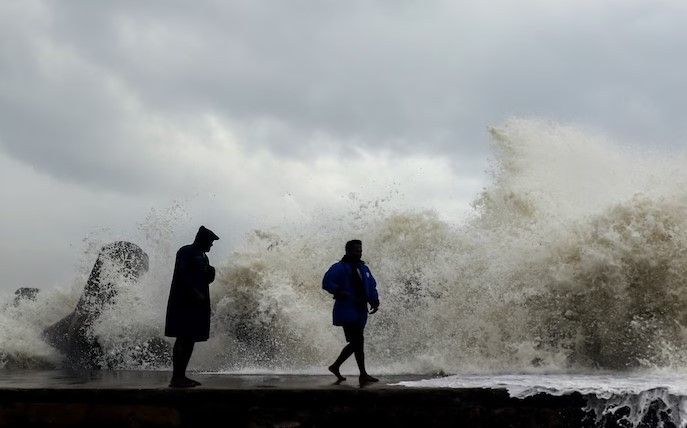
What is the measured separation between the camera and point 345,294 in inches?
219

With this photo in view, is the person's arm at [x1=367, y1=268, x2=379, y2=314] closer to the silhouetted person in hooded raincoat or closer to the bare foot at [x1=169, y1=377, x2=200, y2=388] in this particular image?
the silhouetted person in hooded raincoat

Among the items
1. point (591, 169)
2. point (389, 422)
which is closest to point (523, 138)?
point (591, 169)

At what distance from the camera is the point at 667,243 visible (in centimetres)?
848

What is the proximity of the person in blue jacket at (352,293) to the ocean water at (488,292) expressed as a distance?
5.93ft

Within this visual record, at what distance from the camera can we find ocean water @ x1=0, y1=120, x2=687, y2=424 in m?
8.42

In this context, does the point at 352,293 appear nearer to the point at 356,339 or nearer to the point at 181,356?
the point at 356,339

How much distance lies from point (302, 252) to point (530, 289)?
5.13 meters

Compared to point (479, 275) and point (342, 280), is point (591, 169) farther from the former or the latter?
point (342, 280)

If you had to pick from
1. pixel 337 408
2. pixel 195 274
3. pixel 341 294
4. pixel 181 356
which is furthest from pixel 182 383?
pixel 341 294

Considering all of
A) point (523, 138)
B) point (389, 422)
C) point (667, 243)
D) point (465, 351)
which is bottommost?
point (389, 422)

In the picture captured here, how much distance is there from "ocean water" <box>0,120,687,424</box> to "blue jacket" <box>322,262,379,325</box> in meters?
1.83

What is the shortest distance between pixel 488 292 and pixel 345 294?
4383 mm

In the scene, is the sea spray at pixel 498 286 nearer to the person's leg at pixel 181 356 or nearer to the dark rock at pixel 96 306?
the dark rock at pixel 96 306

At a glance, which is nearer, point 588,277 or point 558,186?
point 588,277
